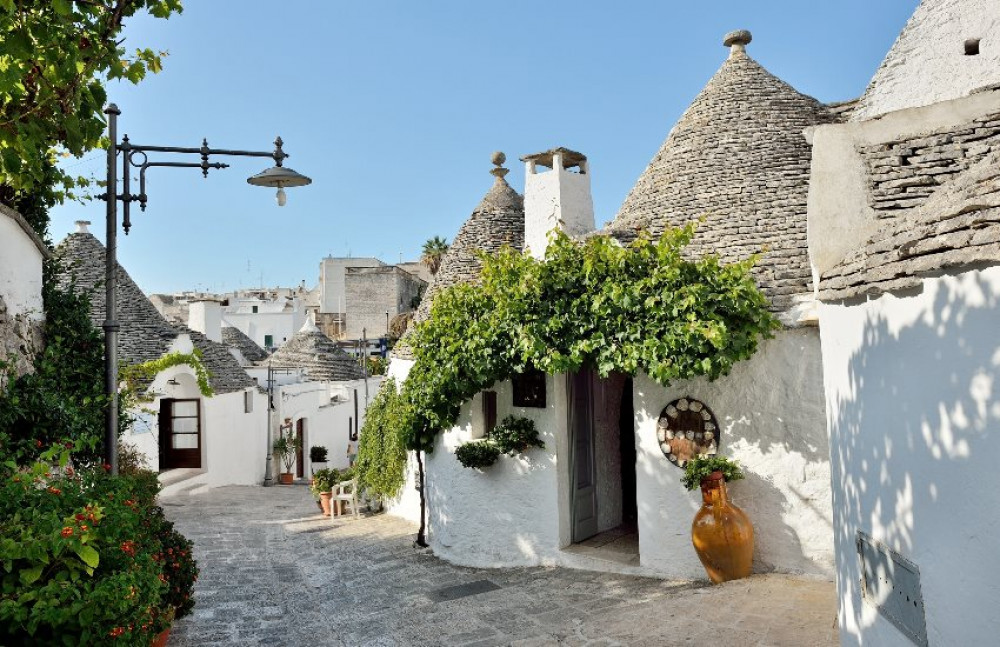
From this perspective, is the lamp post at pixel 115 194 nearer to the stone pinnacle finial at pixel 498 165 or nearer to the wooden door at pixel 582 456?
the wooden door at pixel 582 456

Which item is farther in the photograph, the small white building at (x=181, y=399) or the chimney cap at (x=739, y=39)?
the small white building at (x=181, y=399)

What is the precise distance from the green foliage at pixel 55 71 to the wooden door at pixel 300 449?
20.4 metres

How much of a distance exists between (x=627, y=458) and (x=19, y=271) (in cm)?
774

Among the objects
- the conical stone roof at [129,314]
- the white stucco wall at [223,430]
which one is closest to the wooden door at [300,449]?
the white stucco wall at [223,430]

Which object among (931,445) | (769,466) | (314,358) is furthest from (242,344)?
(931,445)

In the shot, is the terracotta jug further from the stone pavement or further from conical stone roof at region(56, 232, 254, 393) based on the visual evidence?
conical stone roof at region(56, 232, 254, 393)

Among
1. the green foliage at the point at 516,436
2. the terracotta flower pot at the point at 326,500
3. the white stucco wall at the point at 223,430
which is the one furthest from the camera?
the white stucco wall at the point at 223,430

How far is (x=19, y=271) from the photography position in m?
6.18

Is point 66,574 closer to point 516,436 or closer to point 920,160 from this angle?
point 516,436

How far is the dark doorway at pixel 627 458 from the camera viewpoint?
10.3 m

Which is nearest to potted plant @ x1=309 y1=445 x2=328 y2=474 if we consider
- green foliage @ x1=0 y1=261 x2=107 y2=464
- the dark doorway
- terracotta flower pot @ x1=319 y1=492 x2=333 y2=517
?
terracotta flower pot @ x1=319 y1=492 x2=333 y2=517

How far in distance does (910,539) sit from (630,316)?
4274 millimetres

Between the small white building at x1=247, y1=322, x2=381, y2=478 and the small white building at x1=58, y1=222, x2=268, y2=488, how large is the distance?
2.33 metres

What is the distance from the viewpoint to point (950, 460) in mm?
3533
